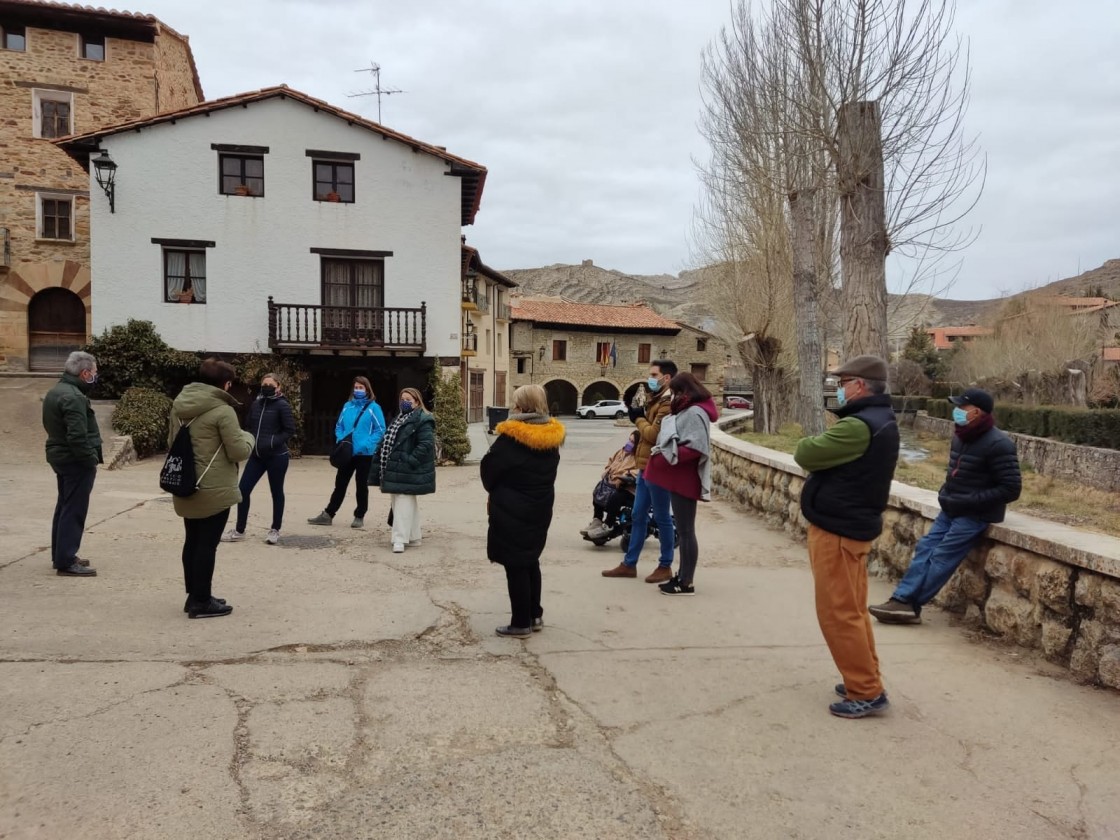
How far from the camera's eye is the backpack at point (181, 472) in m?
4.54

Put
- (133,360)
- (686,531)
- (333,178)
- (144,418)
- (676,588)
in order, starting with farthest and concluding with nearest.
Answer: (333,178) → (133,360) → (144,418) → (676,588) → (686,531)

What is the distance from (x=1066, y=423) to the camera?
70.6 ft

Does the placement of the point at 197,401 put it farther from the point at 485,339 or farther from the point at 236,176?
the point at 485,339

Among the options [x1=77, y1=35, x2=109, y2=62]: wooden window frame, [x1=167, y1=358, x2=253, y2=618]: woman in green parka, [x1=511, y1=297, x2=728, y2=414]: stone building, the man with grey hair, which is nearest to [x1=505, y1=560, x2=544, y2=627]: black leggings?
[x1=167, y1=358, x2=253, y2=618]: woman in green parka

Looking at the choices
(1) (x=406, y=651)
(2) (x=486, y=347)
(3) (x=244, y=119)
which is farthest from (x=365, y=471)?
(2) (x=486, y=347)

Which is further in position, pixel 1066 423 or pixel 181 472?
pixel 1066 423

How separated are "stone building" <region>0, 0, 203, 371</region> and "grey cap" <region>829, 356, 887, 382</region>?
24.9 meters

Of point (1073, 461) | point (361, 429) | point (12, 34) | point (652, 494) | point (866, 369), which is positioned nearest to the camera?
point (866, 369)

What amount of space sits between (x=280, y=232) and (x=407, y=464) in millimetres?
11490

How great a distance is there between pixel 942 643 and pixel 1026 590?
1.86ft

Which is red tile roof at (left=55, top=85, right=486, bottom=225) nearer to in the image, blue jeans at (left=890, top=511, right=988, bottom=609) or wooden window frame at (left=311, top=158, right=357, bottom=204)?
wooden window frame at (left=311, top=158, right=357, bottom=204)

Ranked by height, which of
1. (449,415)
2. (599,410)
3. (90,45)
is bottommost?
(599,410)

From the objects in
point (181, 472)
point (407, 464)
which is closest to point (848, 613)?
point (181, 472)

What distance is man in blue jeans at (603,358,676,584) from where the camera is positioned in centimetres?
582
